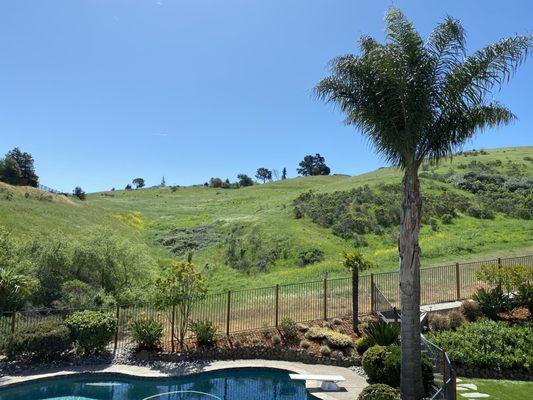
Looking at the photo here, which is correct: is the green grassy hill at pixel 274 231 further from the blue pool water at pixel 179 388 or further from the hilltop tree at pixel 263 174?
the hilltop tree at pixel 263 174

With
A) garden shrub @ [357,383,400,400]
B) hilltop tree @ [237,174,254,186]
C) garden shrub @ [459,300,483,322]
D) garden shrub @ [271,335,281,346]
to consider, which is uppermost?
hilltop tree @ [237,174,254,186]

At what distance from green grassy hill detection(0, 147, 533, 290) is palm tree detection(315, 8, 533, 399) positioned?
11.7 m

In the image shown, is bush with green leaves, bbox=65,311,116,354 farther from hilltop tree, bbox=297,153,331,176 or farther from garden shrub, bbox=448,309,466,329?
hilltop tree, bbox=297,153,331,176

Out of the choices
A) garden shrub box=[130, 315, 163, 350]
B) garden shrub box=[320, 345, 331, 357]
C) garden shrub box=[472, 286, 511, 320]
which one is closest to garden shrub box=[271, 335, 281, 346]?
garden shrub box=[320, 345, 331, 357]

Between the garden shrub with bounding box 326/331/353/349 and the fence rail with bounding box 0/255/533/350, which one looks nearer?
the garden shrub with bounding box 326/331/353/349

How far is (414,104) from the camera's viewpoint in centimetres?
1154

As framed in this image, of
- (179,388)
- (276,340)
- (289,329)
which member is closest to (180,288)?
(179,388)

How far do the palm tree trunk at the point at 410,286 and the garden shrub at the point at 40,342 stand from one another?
12968 mm

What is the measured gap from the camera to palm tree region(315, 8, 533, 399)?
11.3 metres

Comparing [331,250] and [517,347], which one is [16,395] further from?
[331,250]

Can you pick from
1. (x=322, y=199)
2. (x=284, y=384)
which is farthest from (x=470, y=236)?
(x=284, y=384)

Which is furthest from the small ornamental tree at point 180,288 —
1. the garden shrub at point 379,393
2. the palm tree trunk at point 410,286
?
the palm tree trunk at point 410,286

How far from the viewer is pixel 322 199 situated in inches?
2137

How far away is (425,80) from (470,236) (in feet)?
94.1
